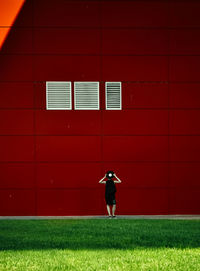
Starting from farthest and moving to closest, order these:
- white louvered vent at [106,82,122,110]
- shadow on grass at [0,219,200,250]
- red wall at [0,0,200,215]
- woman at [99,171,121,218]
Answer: white louvered vent at [106,82,122,110], red wall at [0,0,200,215], woman at [99,171,121,218], shadow on grass at [0,219,200,250]

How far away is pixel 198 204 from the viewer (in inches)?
938

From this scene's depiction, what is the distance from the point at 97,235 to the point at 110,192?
268 inches

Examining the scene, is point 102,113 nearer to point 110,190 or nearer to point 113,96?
point 113,96

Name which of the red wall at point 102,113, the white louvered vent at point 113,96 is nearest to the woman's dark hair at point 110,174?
the red wall at point 102,113

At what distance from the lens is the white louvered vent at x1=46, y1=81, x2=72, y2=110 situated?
2362cm

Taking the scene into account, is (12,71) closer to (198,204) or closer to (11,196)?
(11,196)

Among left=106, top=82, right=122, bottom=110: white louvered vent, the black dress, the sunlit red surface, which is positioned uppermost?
the sunlit red surface

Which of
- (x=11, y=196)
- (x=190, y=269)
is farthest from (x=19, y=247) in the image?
(x=11, y=196)

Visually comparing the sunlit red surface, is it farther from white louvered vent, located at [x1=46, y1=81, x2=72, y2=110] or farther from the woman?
the woman

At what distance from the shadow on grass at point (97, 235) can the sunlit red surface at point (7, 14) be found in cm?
852

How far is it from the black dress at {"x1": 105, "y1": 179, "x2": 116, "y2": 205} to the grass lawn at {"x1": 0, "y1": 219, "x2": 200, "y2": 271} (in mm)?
3671

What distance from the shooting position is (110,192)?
71.4 feet

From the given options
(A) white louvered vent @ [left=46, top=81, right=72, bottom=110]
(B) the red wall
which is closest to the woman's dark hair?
(B) the red wall

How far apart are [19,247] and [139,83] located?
1228cm
